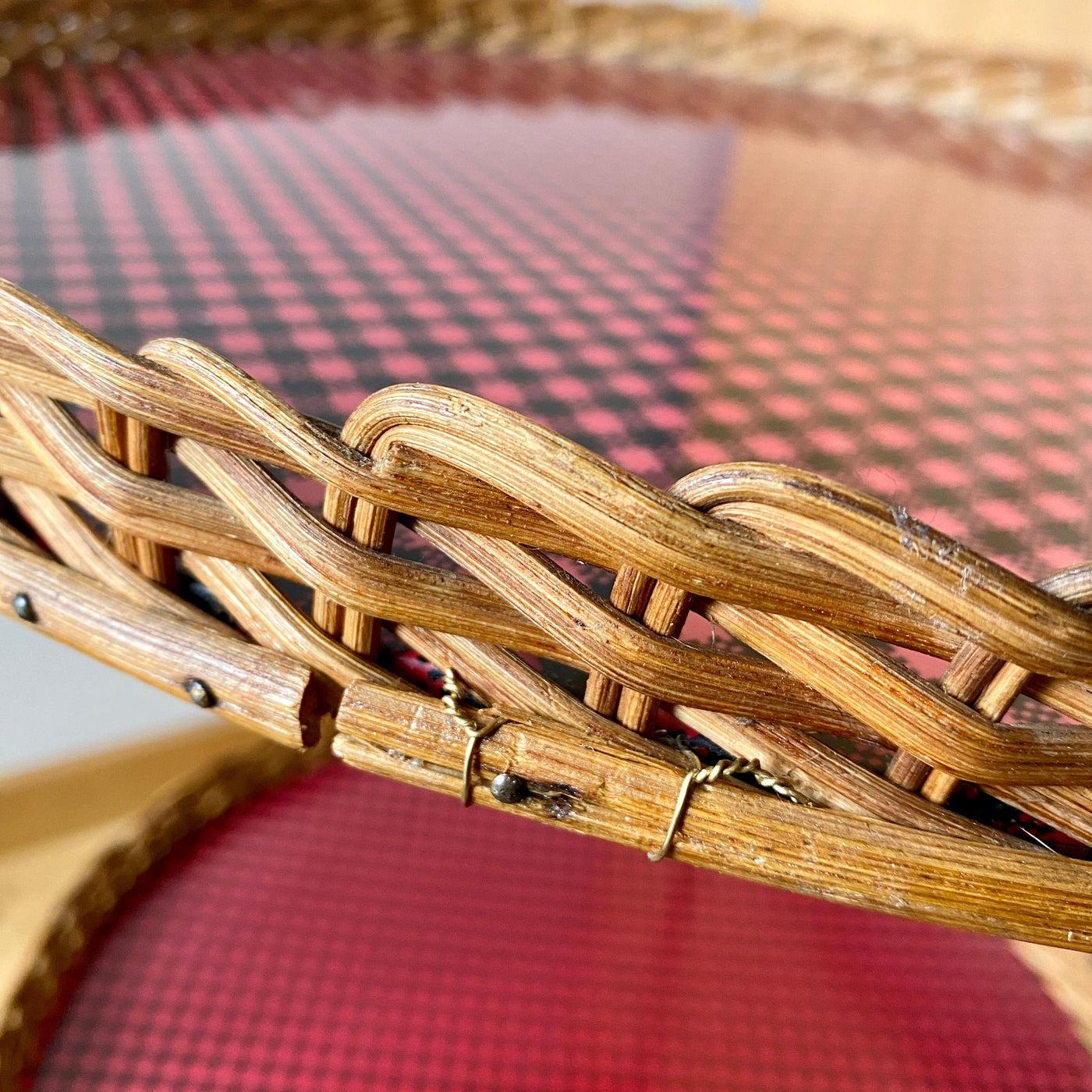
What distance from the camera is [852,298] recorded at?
1.80ft

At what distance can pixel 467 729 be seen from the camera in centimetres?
30

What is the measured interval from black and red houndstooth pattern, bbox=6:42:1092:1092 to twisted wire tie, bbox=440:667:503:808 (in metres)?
0.13

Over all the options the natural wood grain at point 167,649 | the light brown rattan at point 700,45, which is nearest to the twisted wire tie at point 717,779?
the natural wood grain at point 167,649

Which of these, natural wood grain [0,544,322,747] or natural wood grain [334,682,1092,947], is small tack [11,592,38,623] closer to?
natural wood grain [0,544,322,747]

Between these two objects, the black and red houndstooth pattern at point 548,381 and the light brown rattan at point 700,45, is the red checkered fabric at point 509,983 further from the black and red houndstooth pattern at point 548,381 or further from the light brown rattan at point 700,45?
the light brown rattan at point 700,45

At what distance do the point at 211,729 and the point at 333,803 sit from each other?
417mm

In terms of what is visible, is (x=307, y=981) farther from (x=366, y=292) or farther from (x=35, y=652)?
(x=35, y=652)

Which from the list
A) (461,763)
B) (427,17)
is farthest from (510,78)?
(461,763)

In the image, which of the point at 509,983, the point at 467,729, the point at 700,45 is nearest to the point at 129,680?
the point at 509,983

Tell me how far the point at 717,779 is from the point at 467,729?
0.24ft

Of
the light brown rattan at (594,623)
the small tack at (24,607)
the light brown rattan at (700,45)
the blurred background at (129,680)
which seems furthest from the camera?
the blurred background at (129,680)

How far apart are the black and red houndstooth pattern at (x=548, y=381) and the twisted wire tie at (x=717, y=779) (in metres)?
0.12

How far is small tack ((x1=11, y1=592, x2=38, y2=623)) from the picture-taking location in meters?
0.36

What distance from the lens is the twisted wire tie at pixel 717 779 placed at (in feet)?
0.96
